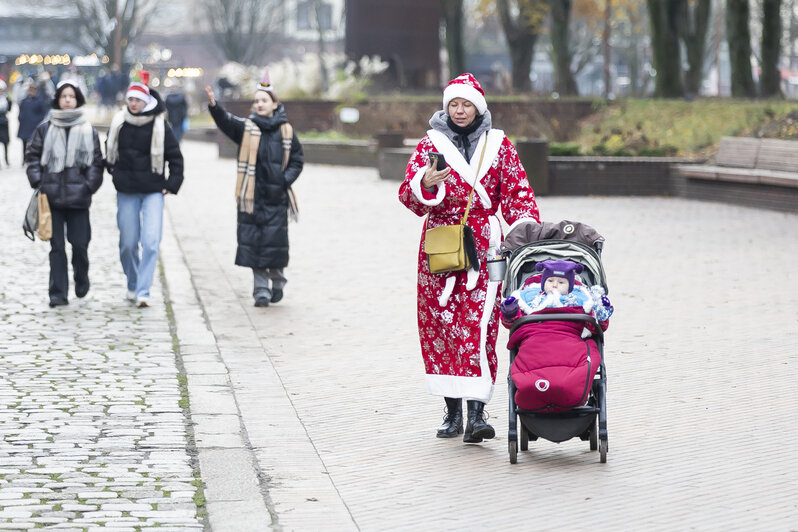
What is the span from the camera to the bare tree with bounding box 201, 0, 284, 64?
76000 millimetres

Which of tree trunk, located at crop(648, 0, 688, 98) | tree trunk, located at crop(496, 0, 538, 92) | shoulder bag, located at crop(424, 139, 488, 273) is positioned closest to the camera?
shoulder bag, located at crop(424, 139, 488, 273)

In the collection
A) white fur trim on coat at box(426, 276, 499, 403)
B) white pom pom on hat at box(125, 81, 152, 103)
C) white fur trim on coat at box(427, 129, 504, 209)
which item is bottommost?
white fur trim on coat at box(426, 276, 499, 403)

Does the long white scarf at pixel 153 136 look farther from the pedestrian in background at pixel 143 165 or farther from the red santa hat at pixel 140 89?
the red santa hat at pixel 140 89

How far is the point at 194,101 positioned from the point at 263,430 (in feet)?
224

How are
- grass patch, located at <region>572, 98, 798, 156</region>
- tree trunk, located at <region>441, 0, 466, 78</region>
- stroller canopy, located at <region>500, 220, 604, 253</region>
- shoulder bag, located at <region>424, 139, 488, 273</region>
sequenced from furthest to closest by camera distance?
tree trunk, located at <region>441, 0, 466, 78</region> → grass patch, located at <region>572, 98, 798, 156</region> → shoulder bag, located at <region>424, 139, 488, 273</region> → stroller canopy, located at <region>500, 220, 604, 253</region>

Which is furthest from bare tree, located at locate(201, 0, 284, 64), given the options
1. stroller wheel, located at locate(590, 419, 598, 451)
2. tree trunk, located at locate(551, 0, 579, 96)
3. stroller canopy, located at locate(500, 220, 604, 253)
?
stroller wheel, located at locate(590, 419, 598, 451)

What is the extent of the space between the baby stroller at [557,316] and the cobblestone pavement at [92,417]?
4.94 feet

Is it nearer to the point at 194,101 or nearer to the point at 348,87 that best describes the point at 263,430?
the point at 348,87

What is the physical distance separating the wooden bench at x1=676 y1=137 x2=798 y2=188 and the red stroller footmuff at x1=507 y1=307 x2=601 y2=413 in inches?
527

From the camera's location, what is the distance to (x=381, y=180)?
26.3 meters

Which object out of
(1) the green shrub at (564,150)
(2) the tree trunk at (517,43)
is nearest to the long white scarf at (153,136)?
(1) the green shrub at (564,150)

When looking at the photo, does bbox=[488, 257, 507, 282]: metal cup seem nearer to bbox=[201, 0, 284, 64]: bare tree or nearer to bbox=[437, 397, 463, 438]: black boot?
bbox=[437, 397, 463, 438]: black boot

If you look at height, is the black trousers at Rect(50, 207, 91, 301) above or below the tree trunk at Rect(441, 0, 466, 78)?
below

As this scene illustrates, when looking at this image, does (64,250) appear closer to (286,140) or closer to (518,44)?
(286,140)
